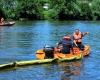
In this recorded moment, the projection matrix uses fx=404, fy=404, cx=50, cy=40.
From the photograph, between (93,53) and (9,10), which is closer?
(93,53)

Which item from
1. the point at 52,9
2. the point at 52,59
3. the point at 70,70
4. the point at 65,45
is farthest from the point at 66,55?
the point at 52,9

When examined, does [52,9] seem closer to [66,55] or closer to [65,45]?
[66,55]

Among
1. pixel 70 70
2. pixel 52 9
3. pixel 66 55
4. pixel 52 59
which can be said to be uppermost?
pixel 52 59

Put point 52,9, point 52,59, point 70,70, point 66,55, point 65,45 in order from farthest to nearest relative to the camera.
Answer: point 52,9
point 66,55
point 65,45
point 52,59
point 70,70

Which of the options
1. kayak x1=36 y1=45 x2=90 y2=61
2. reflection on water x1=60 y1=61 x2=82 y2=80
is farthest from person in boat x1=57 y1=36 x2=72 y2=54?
reflection on water x1=60 y1=61 x2=82 y2=80

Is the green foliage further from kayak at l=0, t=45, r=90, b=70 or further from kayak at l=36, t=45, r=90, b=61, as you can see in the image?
kayak at l=0, t=45, r=90, b=70

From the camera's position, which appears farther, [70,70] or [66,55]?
[66,55]

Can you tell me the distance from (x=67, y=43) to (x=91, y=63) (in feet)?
7.22

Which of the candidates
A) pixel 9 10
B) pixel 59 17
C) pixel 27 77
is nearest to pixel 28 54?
pixel 27 77

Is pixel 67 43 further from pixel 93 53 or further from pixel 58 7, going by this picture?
pixel 58 7

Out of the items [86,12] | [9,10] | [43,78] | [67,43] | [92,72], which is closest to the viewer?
[43,78]

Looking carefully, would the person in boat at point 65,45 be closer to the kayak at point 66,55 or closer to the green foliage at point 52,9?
the kayak at point 66,55

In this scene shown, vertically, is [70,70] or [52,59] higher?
[52,59]

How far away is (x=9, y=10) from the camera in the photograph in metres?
102
